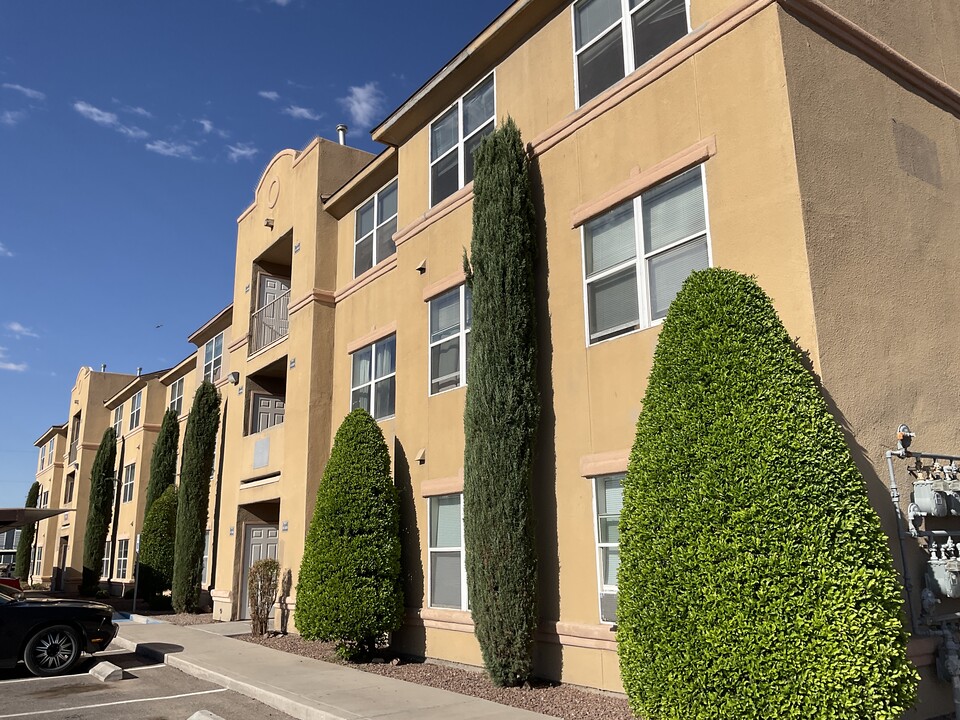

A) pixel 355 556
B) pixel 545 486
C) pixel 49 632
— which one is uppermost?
pixel 545 486

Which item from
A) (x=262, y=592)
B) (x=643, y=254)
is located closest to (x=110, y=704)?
(x=262, y=592)

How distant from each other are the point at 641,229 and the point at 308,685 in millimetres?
7247

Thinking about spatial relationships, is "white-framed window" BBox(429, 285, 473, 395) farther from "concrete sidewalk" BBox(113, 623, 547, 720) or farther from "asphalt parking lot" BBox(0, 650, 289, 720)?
"asphalt parking lot" BBox(0, 650, 289, 720)

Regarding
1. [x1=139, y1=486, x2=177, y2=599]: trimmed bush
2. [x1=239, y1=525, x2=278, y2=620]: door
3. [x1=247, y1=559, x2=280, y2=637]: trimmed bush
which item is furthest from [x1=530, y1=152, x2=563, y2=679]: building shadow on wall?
[x1=139, y1=486, x2=177, y2=599]: trimmed bush

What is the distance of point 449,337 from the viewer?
12672mm

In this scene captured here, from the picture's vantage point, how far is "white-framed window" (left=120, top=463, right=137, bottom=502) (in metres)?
33.3

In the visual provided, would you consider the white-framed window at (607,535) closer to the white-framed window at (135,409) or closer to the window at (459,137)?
the window at (459,137)

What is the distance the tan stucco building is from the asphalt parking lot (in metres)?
3.20

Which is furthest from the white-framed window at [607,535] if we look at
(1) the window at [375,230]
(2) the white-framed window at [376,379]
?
(1) the window at [375,230]

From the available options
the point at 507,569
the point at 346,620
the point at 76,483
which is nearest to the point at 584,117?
the point at 507,569

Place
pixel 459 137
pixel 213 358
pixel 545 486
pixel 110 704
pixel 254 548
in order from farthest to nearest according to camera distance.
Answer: pixel 213 358
pixel 254 548
pixel 459 137
pixel 545 486
pixel 110 704

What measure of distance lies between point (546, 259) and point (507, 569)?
418 centimetres

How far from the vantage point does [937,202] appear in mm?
9188

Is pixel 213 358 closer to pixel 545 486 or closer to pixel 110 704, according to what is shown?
pixel 110 704
